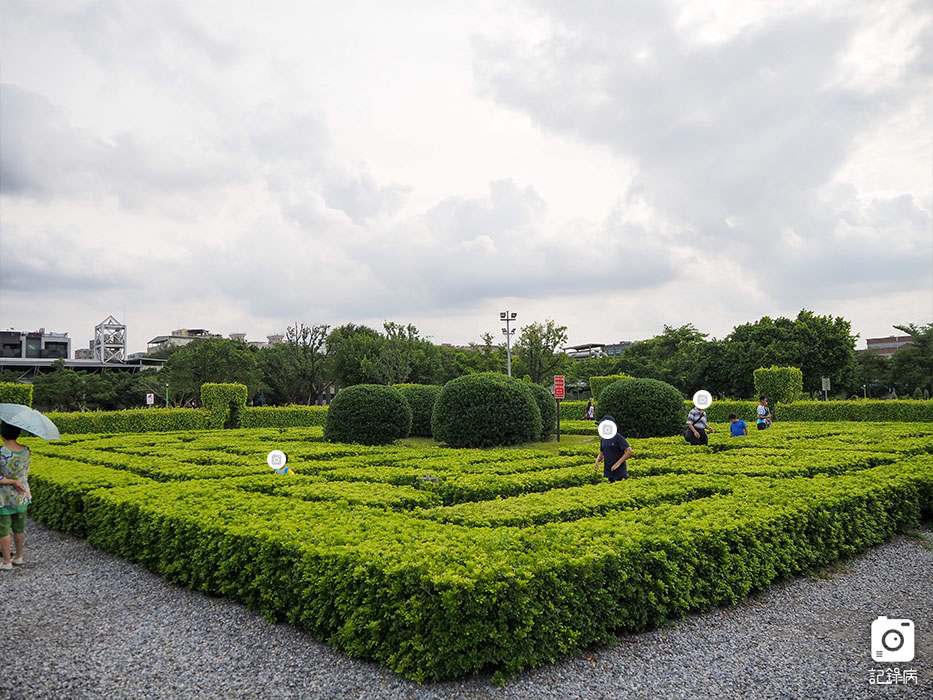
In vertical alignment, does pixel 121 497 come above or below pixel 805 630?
above

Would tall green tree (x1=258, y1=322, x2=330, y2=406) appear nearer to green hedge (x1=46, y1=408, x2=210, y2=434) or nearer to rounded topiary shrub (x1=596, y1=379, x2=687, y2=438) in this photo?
green hedge (x1=46, y1=408, x2=210, y2=434)

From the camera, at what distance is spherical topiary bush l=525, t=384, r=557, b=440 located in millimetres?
17125

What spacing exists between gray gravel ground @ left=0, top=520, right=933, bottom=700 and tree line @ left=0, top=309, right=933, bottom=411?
3662 cm

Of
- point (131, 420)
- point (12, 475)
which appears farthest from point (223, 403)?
point (12, 475)

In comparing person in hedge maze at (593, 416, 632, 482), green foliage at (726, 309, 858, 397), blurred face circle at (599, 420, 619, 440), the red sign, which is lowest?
A: person in hedge maze at (593, 416, 632, 482)

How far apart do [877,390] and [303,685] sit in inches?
2683

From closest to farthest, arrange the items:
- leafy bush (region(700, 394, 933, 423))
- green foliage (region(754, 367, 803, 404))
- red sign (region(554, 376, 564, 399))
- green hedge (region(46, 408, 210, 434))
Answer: red sign (region(554, 376, 564, 399)), green hedge (region(46, 408, 210, 434)), leafy bush (region(700, 394, 933, 423)), green foliage (region(754, 367, 803, 404))

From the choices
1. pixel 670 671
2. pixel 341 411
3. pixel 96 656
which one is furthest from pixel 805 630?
pixel 341 411

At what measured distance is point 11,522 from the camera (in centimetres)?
707

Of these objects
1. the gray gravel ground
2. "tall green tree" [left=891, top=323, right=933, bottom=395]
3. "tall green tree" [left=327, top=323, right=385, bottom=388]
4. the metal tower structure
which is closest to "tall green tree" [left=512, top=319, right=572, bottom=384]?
"tall green tree" [left=327, top=323, right=385, bottom=388]

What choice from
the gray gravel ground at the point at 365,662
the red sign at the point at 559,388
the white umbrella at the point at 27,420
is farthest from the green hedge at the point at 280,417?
the gray gravel ground at the point at 365,662

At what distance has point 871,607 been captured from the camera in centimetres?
555

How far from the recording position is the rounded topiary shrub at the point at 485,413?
14.8m

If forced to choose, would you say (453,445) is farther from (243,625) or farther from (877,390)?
(877,390)
